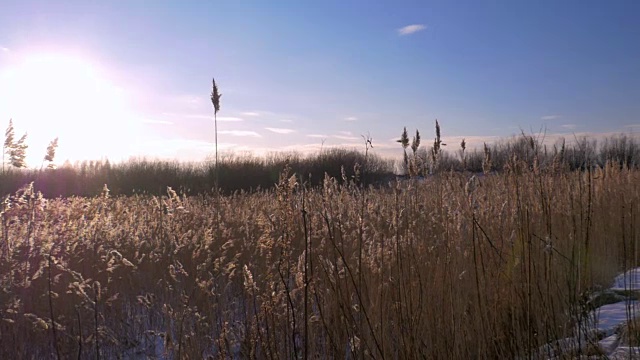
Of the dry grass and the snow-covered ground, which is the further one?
the dry grass

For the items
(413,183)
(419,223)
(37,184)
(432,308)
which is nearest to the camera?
(432,308)

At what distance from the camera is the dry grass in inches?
108

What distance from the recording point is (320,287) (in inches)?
158

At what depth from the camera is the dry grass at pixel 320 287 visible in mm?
2754

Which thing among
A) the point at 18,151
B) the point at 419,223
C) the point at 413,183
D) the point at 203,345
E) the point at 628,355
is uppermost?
the point at 18,151

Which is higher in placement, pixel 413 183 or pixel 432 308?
pixel 413 183

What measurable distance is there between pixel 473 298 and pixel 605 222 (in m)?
4.51

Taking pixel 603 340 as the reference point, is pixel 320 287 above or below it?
above

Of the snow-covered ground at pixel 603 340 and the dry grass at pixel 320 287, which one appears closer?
the snow-covered ground at pixel 603 340

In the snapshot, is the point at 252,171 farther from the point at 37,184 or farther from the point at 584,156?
the point at 584,156

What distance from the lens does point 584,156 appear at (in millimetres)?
3613

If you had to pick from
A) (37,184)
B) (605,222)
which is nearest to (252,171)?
(37,184)

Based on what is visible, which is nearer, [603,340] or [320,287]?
[603,340]

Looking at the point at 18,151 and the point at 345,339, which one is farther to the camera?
the point at 18,151
